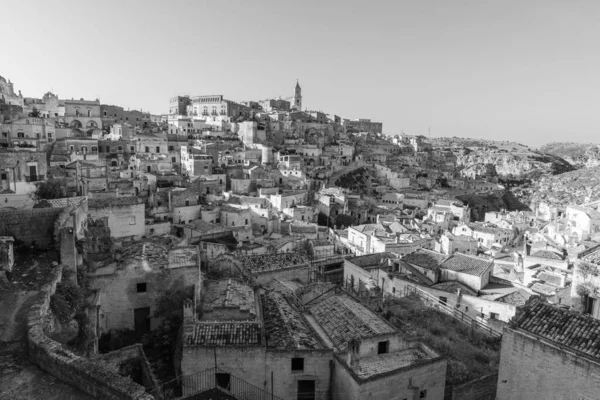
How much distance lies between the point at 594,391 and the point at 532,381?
3.99 ft

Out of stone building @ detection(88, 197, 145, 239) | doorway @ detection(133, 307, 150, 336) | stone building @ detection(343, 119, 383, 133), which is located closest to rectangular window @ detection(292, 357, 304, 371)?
doorway @ detection(133, 307, 150, 336)

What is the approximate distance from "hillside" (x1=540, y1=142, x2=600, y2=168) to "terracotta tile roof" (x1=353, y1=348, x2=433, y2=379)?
437ft

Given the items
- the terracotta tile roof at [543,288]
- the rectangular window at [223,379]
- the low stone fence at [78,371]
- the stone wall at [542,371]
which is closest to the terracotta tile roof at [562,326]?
the stone wall at [542,371]

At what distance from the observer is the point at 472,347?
48.2 ft

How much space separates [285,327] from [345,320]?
6.86ft

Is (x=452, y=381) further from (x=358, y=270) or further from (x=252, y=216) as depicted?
(x=252, y=216)

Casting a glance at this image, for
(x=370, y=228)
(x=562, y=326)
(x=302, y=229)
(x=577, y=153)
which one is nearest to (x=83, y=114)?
(x=302, y=229)

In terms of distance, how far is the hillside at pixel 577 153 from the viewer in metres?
131

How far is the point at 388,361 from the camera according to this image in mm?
11445

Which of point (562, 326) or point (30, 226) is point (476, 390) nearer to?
point (562, 326)

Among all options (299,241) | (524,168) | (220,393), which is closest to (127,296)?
(220,393)

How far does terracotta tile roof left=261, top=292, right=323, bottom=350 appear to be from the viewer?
11469 mm

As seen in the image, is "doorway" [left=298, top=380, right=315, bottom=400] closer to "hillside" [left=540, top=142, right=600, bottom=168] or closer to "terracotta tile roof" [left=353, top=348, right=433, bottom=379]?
"terracotta tile roof" [left=353, top=348, right=433, bottom=379]

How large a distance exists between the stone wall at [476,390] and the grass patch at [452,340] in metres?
0.29
